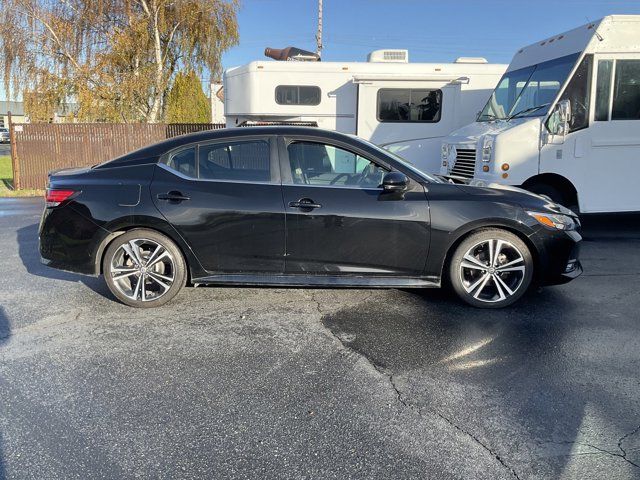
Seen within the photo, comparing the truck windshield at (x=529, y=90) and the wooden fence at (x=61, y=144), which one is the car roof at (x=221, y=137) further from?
the wooden fence at (x=61, y=144)

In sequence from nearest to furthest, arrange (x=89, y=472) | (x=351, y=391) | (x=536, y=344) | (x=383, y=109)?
(x=89, y=472) → (x=351, y=391) → (x=536, y=344) → (x=383, y=109)

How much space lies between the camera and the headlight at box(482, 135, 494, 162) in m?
7.23

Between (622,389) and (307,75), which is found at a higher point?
(307,75)

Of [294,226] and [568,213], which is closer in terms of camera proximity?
[294,226]

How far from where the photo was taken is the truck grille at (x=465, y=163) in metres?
7.67

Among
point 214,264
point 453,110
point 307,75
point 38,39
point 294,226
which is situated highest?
point 38,39

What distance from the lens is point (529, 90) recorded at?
7.78m

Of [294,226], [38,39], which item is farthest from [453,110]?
[38,39]

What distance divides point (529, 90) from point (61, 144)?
12638 mm

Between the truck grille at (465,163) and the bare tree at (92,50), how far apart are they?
44.2ft

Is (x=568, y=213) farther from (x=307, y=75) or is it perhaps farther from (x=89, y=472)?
(x=307, y=75)

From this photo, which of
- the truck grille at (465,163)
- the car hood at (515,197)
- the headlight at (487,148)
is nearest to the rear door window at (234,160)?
the car hood at (515,197)

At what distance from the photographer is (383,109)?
390 inches

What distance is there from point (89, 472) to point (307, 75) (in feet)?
28.9
